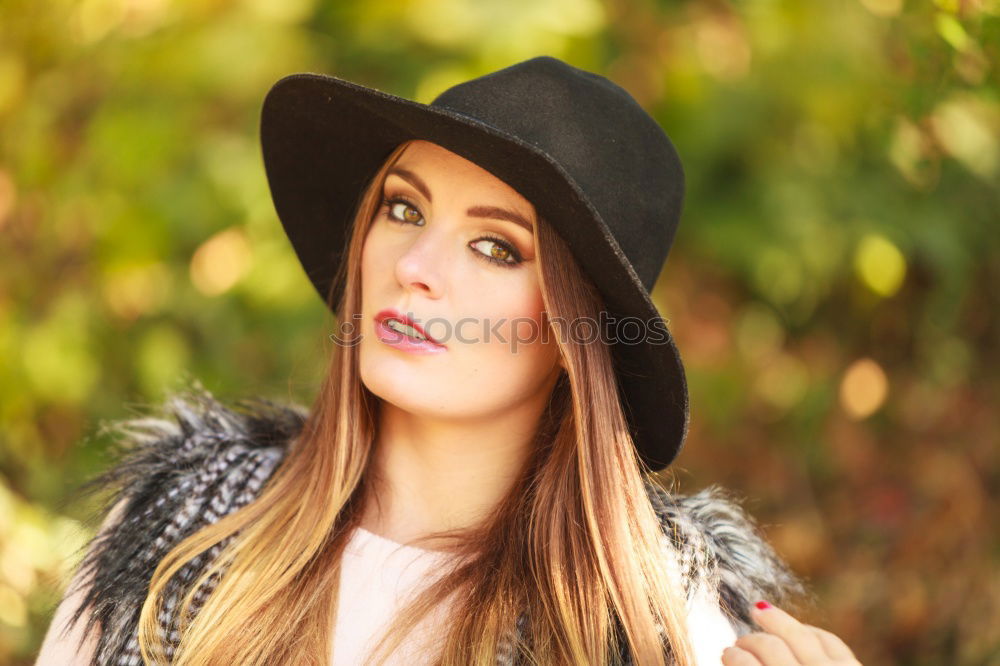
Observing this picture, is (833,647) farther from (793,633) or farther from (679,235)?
(679,235)

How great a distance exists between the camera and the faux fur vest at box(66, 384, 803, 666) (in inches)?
77.5

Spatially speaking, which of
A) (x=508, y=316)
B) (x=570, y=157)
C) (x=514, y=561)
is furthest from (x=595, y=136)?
(x=514, y=561)

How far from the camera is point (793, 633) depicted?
1.68m

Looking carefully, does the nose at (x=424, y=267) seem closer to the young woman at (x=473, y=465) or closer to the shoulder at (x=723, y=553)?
the young woman at (x=473, y=465)

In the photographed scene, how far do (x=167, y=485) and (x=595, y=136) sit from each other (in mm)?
1246

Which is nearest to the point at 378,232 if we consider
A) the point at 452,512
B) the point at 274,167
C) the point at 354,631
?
the point at 274,167

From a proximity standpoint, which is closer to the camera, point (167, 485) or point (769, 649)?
point (769, 649)

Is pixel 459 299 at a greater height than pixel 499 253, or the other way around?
pixel 499 253

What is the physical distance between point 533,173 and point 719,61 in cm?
276

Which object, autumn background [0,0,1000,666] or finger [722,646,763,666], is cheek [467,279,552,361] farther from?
autumn background [0,0,1000,666]

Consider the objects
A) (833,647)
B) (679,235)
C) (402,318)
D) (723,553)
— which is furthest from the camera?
(679,235)

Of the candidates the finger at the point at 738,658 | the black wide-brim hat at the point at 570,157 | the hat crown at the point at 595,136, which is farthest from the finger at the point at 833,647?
the hat crown at the point at 595,136

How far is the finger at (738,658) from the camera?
5.40ft

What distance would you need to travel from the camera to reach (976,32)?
2.22 metres
